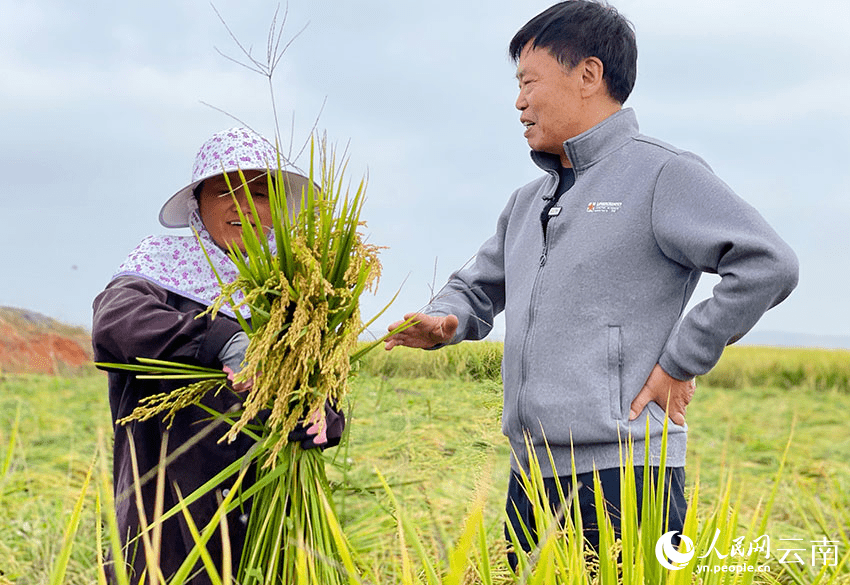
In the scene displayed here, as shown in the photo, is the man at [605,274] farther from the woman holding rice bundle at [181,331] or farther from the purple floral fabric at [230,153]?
the purple floral fabric at [230,153]

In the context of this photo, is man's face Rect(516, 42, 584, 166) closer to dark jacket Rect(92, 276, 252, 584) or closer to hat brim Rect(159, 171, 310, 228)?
hat brim Rect(159, 171, 310, 228)

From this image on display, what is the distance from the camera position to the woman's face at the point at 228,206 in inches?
74.8

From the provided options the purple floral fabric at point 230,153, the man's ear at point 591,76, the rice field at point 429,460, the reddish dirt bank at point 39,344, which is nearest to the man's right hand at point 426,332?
the rice field at point 429,460

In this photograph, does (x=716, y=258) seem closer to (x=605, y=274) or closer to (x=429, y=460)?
(x=605, y=274)

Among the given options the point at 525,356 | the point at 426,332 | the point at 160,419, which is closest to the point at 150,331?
the point at 160,419

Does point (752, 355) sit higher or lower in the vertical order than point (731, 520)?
lower

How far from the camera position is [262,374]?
4.72 feet

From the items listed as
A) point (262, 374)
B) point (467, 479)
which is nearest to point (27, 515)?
point (467, 479)

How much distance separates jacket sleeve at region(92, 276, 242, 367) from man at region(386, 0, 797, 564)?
1.39 feet

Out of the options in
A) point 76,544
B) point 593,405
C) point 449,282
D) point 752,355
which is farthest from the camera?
point 752,355

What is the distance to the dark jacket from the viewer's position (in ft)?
5.35

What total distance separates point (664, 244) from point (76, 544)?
2.99 m

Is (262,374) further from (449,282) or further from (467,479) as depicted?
(467,479)

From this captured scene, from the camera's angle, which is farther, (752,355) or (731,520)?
(752,355)
